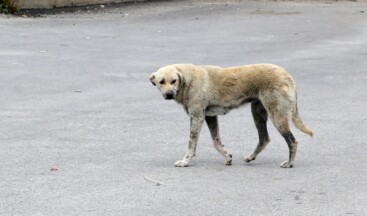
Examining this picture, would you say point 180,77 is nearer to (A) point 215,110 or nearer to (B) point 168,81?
(B) point 168,81

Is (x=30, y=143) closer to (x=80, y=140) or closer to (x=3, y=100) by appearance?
(x=80, y=140)

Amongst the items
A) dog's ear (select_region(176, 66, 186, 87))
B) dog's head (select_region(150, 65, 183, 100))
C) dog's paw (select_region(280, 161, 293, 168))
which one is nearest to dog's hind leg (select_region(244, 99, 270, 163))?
dog's paw (select_region(280, 161, 293, 168))

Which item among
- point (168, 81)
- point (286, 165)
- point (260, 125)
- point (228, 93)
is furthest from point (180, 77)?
point (286, 165)

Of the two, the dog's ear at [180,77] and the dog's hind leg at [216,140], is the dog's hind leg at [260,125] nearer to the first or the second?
the dog's hind leg at [216,140]

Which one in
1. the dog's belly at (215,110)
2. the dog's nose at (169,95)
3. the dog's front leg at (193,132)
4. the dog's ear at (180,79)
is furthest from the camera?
the dog's belly at (215,110)

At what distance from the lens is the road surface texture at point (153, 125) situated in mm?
7500

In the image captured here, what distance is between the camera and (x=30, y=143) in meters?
9.56

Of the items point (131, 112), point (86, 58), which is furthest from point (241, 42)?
point (131, 112)

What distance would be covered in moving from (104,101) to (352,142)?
3.55 m

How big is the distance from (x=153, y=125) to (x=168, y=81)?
213 cm

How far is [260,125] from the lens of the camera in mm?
9172

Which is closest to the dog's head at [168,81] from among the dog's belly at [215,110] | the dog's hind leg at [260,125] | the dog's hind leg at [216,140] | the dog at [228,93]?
the dog at [228,93]

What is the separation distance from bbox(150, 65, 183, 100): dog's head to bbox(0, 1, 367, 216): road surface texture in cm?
64

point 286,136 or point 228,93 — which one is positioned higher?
point 228,93
